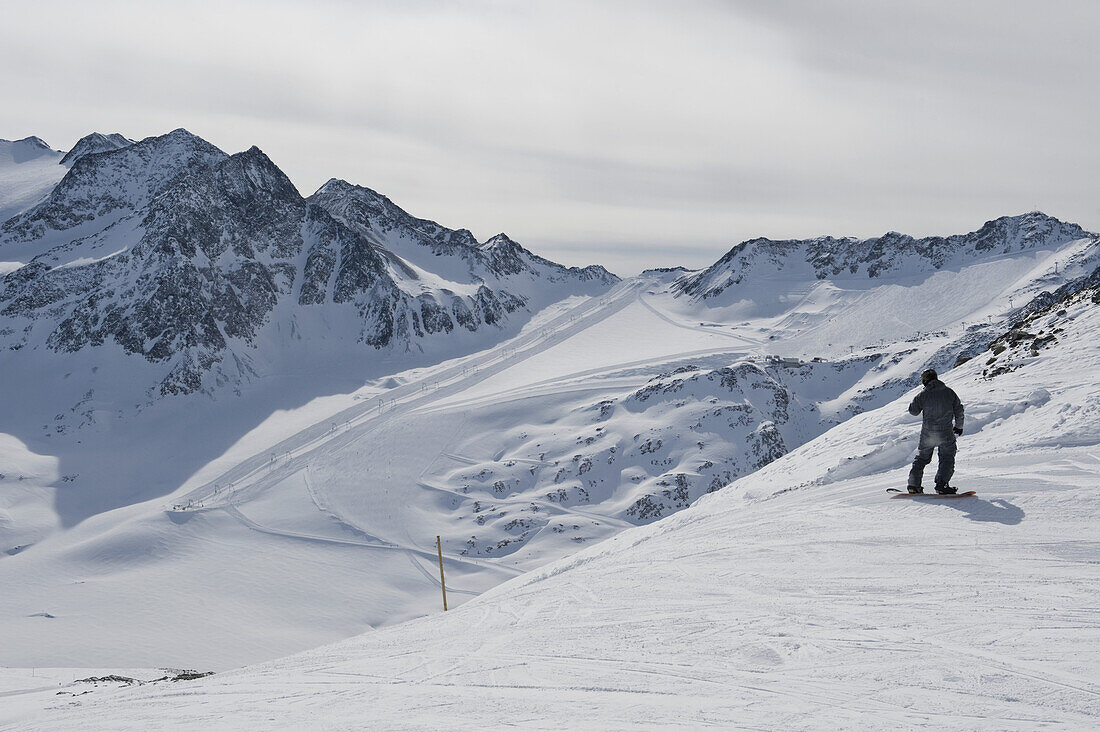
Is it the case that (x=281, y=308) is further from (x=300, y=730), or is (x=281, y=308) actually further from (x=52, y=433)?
(x=300, y=730)

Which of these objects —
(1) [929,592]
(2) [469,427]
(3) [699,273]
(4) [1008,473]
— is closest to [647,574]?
(1) [929,592]

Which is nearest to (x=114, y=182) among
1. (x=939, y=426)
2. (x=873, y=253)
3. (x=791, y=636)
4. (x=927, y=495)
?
(x=873, y=253)

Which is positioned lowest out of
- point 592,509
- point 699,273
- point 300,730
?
point 592,509

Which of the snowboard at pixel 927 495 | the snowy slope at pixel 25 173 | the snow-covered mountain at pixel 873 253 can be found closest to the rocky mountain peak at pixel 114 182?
the snowy slope at pixel 25 173

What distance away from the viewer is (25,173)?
17600cm

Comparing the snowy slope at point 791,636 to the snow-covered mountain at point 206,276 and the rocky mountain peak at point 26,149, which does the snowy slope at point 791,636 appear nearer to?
the snow-covered mountain at point 206,276

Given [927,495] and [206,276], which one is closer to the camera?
[927,495]

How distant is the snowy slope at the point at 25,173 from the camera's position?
15600cm

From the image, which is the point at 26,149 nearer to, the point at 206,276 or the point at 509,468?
the point at 206,276

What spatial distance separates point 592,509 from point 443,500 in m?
16.1

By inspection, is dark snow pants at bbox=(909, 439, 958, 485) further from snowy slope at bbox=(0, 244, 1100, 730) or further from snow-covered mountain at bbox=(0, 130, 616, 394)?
snow-covered mountain at bbox=(0, 130, 616, 394)

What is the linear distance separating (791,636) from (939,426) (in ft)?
20.8

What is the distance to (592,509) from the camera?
73062 mm

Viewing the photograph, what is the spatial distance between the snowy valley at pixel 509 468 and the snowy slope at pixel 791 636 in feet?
0.20
